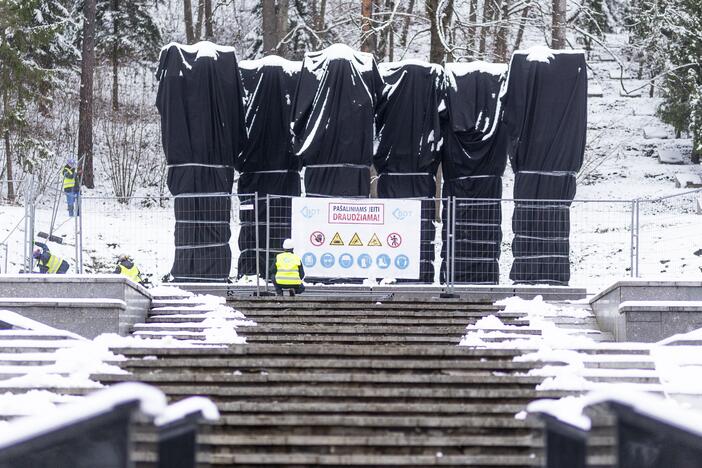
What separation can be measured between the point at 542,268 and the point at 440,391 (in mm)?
6731

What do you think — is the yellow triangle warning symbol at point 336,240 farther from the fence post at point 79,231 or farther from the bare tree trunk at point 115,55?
the bare tree trunk at point 115,55

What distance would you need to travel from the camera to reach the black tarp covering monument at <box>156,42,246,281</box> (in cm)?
1803

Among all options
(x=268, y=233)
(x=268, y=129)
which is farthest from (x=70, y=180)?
(x=268, y=233)

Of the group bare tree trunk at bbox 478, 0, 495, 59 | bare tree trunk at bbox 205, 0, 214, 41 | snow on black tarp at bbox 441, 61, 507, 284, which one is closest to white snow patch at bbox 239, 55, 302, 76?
snow on black tarp at bbox 441, 61, 507, 284

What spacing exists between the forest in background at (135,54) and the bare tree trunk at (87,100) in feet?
0.14

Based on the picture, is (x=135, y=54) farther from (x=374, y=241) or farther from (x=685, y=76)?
(x=374, y=241)

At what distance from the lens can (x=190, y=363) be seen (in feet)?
41.4

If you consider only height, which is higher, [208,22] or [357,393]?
[208,22]

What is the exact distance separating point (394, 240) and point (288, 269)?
168 cm

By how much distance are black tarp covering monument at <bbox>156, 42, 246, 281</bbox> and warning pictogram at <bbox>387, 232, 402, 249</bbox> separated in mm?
2873

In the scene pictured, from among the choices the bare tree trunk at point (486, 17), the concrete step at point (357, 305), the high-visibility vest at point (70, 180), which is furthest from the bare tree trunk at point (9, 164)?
the concrete step at point (357, 305)

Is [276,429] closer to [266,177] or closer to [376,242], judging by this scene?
[376,242]

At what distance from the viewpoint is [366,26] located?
1141 inches

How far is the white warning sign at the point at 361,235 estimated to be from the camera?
55.3 feet
